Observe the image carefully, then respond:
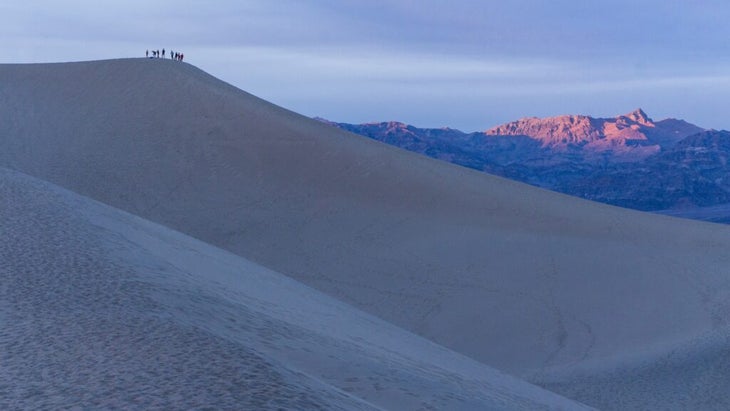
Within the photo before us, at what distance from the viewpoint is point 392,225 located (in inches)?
895

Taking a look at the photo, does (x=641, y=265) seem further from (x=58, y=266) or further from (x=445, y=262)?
(x=58, y=266)

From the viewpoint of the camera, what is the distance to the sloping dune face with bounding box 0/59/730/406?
16391 millimetres

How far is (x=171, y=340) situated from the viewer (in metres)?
5.11

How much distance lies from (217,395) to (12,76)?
1409 inches

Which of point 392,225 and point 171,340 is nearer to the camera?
point 171,340

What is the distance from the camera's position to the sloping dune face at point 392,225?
16391 millimetres

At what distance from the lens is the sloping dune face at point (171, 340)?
4.35 m

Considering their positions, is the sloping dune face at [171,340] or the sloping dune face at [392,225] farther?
the sloping dune face at [392,225]

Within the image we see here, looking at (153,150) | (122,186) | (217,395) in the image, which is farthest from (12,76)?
(217,395)

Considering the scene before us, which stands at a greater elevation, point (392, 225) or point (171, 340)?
point (171, 340)

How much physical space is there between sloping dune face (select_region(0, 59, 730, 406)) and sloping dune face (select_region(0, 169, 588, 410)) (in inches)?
215

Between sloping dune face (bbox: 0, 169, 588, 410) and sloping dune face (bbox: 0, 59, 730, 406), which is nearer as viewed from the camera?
sloping dune face (bbox: 0, 169, 588, 410)

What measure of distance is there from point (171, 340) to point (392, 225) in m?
17.7

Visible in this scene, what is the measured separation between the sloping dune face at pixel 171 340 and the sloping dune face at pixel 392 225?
5.45 m
